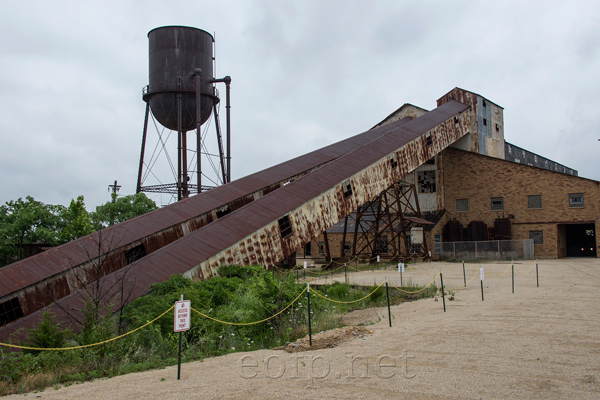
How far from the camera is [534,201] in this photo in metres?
31.1

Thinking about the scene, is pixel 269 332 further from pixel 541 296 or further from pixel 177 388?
pixel 541 296

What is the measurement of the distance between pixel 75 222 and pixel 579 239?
37965 mm

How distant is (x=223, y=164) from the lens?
1309 inches

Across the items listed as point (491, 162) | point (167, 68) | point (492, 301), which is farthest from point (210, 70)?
point (492, 301)

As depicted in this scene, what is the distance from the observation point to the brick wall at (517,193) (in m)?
29.9

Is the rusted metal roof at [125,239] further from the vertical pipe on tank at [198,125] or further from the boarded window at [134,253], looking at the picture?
the vertical pipe on tank at [198,125]

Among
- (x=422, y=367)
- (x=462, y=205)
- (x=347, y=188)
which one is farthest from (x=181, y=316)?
(x=462, y=205)

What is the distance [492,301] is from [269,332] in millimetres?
6839

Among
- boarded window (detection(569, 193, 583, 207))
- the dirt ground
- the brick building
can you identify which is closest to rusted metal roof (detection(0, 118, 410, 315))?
the dirt ground

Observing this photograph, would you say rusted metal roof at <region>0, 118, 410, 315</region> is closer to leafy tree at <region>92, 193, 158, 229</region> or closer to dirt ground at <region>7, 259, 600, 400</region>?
dirt ground at <region>7, 259, 600, 400</region>

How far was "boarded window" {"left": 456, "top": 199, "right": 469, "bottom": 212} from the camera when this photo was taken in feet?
111

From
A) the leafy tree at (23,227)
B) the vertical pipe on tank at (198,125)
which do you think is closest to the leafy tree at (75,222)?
the leafy tree at (23,227)

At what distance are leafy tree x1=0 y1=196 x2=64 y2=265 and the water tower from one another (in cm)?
635

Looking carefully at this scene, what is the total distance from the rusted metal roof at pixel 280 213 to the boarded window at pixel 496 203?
8207 mm
